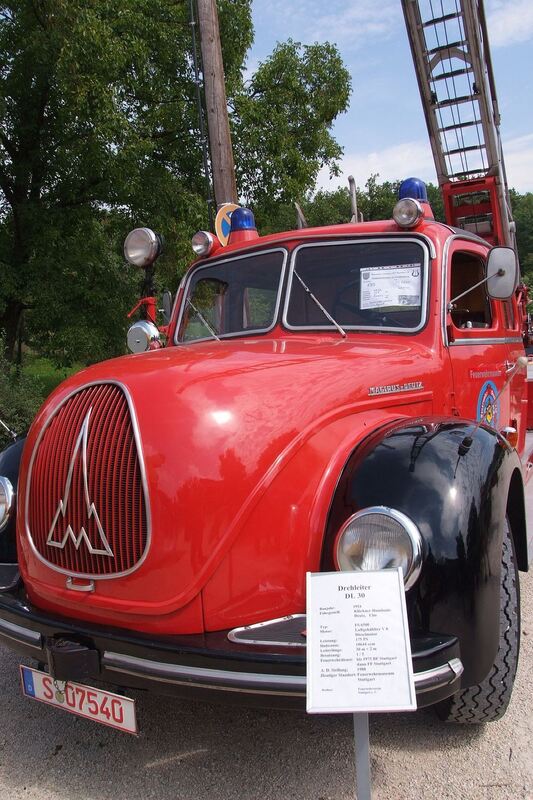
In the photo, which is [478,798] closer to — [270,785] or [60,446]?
[270,785]

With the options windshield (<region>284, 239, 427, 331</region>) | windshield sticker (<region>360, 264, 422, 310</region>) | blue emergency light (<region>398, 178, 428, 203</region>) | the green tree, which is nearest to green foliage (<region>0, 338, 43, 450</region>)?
the green tree

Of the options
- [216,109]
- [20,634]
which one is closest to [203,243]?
[20,634]

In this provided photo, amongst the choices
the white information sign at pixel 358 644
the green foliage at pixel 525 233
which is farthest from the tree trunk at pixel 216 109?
the green foliage at pixel 525 233

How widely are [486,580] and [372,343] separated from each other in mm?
1277

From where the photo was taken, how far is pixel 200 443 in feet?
6.64

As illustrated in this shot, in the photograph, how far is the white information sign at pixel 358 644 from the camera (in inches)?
67.1

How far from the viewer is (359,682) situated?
1.72 metres

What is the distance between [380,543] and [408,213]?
1.91 m

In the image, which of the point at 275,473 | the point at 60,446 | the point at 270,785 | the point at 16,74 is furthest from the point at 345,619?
the point at 16,74

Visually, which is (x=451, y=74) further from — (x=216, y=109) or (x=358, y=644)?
(x=358, y=644)

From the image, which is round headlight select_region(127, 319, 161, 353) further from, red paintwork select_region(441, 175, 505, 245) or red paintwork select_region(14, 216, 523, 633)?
red paintwork select_region(441, 175, 505, 245)

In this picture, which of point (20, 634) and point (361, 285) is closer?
point (20, 634)

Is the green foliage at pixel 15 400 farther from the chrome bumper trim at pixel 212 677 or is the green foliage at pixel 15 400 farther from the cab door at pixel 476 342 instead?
the chrome bumper trim at pixel 212 677

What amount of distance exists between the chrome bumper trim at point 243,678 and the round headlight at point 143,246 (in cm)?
242
